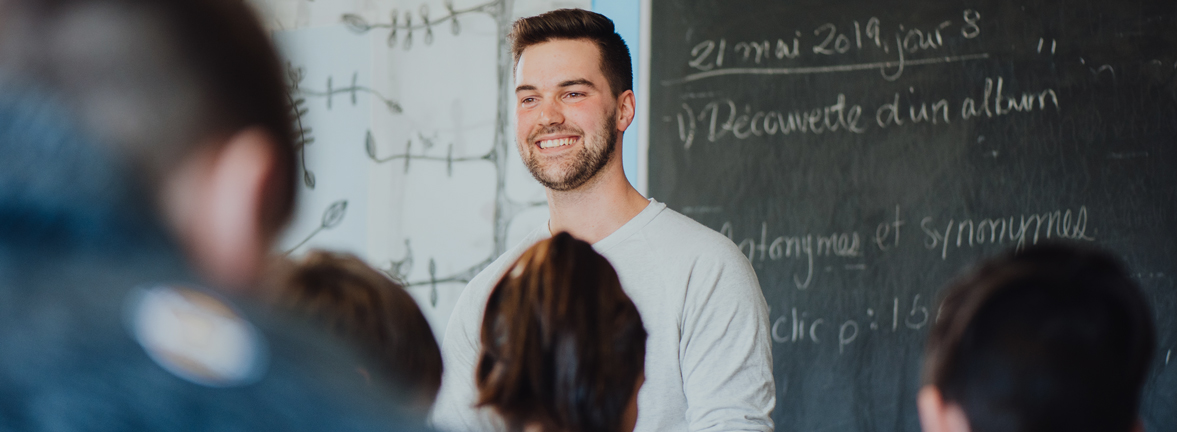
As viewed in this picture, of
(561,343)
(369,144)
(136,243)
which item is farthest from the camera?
(369,144)

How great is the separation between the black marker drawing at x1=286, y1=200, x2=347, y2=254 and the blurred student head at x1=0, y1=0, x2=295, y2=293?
2.44 meters

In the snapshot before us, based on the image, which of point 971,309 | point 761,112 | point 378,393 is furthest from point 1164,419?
point 378,393

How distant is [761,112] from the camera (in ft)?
6.87

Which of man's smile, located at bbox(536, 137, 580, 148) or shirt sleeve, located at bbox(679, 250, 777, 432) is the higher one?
man's smile, located at bbox(536, 137, 580, 148)

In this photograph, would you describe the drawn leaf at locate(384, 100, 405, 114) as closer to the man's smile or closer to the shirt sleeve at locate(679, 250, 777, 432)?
the man's smile

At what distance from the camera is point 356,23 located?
104 inches

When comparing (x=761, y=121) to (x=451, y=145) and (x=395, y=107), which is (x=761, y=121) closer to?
(x=451, y=145)

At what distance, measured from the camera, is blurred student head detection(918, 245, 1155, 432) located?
2.80 ft

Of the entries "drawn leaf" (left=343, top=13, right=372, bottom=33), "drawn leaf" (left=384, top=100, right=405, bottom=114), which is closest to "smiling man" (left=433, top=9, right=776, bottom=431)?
"drawn leaf" (left=384, top=100, right=405, bottom=114)

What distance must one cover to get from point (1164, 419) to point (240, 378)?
2.10 meters

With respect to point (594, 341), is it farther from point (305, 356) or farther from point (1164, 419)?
point (1164, 419)

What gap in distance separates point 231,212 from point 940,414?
846 mm

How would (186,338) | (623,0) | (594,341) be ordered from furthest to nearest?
(623,0) < (594,341) < (186,338)

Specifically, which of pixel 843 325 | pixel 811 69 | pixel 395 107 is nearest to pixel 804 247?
pixel 843 325
